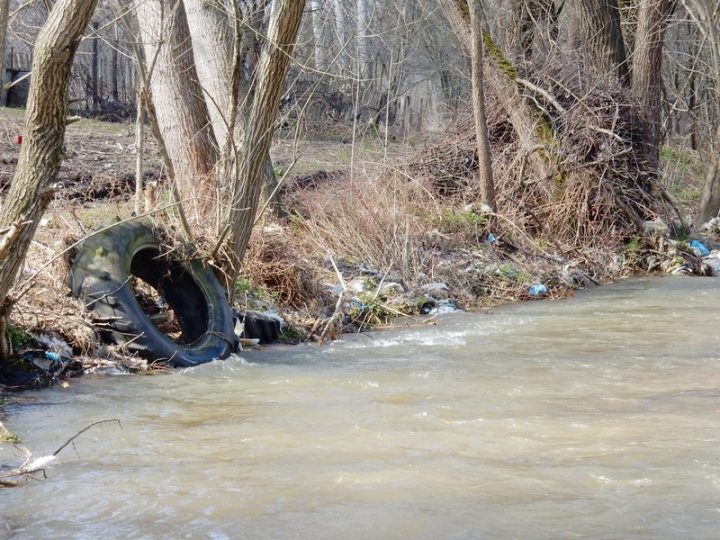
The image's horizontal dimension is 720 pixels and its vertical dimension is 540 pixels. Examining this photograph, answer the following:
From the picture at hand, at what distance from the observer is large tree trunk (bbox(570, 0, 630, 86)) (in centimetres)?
1667

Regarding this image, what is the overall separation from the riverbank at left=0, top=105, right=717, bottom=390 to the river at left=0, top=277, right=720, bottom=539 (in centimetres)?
80

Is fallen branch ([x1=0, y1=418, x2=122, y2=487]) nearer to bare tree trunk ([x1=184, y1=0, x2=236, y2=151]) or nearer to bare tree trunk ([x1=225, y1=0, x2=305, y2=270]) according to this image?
bare tree trunk ([x1=225, y1=0, x2=305, y2=270])

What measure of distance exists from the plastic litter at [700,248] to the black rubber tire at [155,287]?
9.26 m

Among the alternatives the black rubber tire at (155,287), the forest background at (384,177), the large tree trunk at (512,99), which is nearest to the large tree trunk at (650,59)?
the forest background at (384,177)

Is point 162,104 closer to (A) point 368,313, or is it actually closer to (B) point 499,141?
(A) point 368,313

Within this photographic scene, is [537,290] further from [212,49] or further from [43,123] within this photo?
[43,123]

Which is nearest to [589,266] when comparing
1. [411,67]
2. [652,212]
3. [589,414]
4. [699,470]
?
[652,212]

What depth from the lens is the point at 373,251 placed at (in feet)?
40.1

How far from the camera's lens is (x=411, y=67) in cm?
3494

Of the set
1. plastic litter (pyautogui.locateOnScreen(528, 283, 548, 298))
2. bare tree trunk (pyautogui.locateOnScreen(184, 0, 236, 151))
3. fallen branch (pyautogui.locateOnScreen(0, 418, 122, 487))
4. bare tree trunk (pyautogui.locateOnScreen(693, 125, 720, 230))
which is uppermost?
bare tree trunk (pyautogui.locateOnScreen(184, 0, 236, 151))

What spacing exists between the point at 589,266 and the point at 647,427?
8715 millimetres

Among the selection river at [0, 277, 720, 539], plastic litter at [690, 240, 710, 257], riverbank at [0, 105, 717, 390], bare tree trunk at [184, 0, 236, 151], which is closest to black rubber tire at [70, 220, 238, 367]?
riverbank at [0, 105, 717, 390]

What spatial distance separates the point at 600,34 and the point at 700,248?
4221 millimetres

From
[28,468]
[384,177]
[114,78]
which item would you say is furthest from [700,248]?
[114,78]
